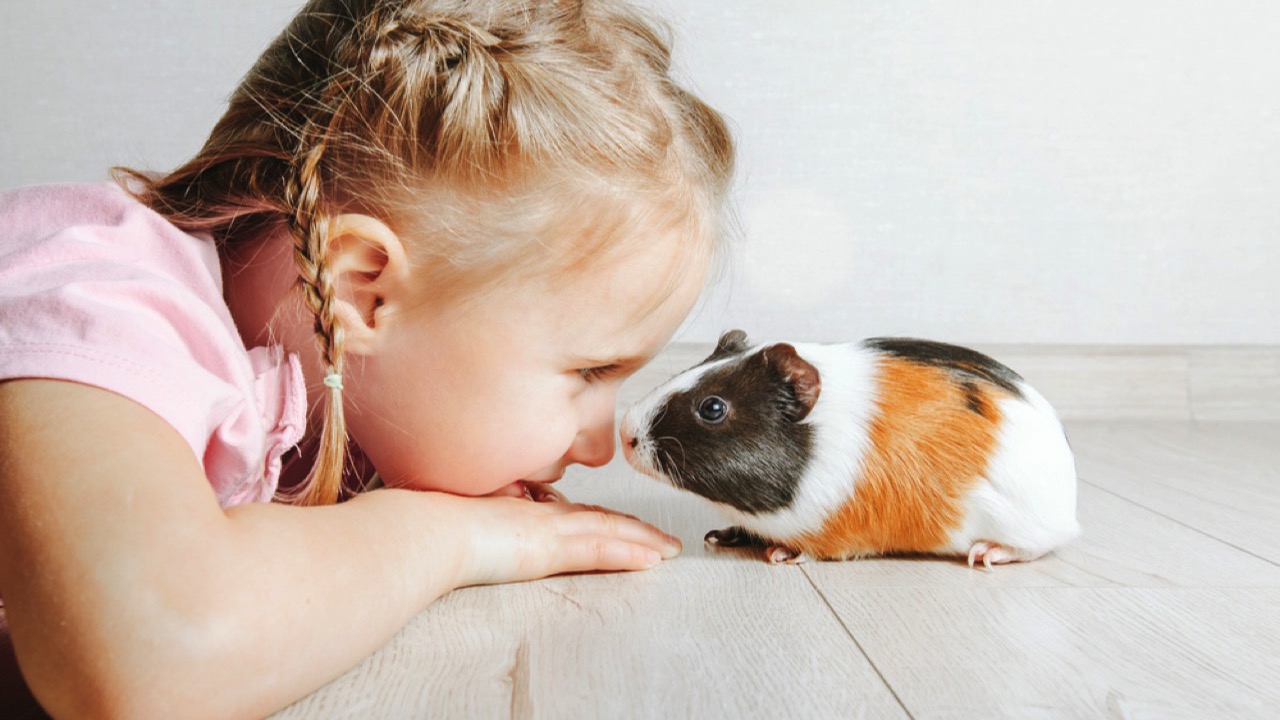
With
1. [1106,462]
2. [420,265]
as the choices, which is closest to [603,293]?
→ [420,265]

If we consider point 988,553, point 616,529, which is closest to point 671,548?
point 616,529

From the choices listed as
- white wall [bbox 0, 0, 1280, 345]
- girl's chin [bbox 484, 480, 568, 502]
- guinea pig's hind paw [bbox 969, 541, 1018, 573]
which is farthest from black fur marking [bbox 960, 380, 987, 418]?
white wall [bbox 0, 0, 1280, 345]

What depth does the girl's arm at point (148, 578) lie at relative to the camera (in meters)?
0.56

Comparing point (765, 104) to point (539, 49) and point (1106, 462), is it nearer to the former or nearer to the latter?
point (1106, 462)

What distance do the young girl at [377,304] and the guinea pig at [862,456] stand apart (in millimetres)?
77

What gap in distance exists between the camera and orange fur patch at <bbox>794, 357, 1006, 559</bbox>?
3.06 feet

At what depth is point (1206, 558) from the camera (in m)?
1.01

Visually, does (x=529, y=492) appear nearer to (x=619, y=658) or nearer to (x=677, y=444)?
(x=677, y=444)

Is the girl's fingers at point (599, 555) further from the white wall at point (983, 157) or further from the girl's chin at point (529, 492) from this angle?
the white wall at point (983, 157)

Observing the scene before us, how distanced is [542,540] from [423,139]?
358mm

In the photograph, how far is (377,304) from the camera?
88 cm

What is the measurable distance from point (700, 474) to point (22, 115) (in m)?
1.55

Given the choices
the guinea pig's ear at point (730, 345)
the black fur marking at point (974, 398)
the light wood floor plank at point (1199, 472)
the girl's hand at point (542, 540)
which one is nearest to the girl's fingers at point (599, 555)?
the girl's hand at point (542, 540)

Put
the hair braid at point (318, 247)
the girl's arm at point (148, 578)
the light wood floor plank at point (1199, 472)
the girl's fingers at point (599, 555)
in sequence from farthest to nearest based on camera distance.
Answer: the light wood floor plank at point (1199, 472) → the girl's fingers at point (599, 555) → the hair braid at point (318, 247) → the girl's arm at point (148, 578)
